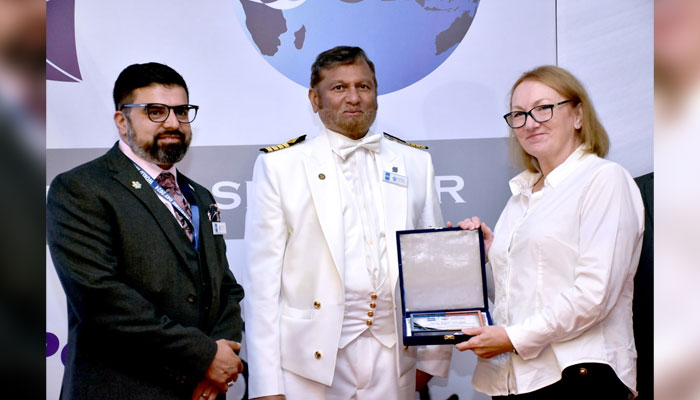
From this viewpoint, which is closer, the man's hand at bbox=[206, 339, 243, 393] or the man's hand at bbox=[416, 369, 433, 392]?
the man's hand at bbox=[206, 339, 243, 393]

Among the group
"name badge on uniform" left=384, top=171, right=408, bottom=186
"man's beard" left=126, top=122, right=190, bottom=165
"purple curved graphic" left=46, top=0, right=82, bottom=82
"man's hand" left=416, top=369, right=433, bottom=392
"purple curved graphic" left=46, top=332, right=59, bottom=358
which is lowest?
"man's hand" left=416, top=369, right=433, bottom=392

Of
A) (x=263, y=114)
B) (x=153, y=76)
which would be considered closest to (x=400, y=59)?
(x=263, y=114)

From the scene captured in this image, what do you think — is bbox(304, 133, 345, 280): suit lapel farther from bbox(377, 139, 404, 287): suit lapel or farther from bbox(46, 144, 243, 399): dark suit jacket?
bbox(46, 144, 243, 399): dark suit jacket

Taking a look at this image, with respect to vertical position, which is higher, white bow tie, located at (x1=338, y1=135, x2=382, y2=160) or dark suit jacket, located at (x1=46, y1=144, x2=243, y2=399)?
white bow tie, located at (x1=338, y1=135, x2=382, y2=160)

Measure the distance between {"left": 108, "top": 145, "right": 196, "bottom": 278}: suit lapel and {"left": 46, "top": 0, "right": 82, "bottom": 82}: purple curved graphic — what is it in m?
1.56

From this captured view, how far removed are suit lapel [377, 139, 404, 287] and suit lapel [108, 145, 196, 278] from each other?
94 cm

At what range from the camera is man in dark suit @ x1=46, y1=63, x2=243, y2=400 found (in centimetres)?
226

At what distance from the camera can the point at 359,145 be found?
117 inches

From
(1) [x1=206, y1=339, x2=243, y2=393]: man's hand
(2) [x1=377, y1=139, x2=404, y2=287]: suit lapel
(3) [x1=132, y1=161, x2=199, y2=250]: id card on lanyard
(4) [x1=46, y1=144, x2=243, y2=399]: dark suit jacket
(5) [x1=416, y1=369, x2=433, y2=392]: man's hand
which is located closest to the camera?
(4) [x1=46, y1=144, x2=243, y2=399]: dark suit jacket

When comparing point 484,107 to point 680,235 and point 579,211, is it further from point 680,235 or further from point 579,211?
point 680,235

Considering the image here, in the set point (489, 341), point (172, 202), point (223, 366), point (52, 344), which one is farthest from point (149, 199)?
point (52, 344)

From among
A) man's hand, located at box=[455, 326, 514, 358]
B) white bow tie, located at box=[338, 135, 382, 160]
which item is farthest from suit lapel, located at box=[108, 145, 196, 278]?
man's hand, located at box=[455, 326, 514, 358]

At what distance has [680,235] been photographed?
587 millimetres

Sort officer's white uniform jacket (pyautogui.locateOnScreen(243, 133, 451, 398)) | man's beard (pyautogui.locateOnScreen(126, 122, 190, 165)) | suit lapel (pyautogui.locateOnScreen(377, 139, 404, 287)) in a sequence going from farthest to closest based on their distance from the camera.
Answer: suit lapel (pyautogui.locateOnScreen(377, 139, 404, 287)), officer's white uniform jacket (pyautogui.locateOnScreen(243, 133, 451, 398)), man's beard (pyautogui.locateOnScreen(126, 122, 190, 165))
